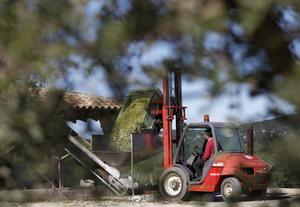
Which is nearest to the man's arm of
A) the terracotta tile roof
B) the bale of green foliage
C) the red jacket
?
the red jacket

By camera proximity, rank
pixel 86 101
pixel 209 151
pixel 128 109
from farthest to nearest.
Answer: pixel 209 151 → pixel 128 109 → pixel 86 101

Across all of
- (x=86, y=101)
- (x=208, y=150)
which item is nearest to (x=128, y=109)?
(x=86, y=101)

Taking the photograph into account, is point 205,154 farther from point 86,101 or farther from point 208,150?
point 86,101

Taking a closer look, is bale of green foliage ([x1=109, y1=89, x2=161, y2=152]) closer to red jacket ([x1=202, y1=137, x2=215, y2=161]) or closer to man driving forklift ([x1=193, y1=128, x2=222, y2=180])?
man driving forklift ([x1=193, y1=128, x2=222, y2=180])

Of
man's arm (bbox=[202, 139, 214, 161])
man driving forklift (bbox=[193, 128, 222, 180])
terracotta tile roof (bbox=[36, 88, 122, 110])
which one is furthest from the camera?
man's arm (bbox=[202, 139, 214, 161])

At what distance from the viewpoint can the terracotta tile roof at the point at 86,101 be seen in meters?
2.13

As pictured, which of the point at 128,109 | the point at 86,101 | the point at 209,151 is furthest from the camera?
the point at 209,151

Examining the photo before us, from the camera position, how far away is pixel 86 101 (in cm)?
221

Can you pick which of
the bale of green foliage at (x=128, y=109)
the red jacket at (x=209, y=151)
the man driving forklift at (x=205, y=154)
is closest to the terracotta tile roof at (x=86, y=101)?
the bale of green foliage at (x=128, y=109)

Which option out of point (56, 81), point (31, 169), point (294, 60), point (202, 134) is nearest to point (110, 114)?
point (56, 81)

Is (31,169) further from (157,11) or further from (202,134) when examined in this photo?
(202,134)

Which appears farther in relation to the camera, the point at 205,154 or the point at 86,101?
the point at 205,154

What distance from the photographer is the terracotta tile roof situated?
2126 mm

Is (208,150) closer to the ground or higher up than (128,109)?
higher up
